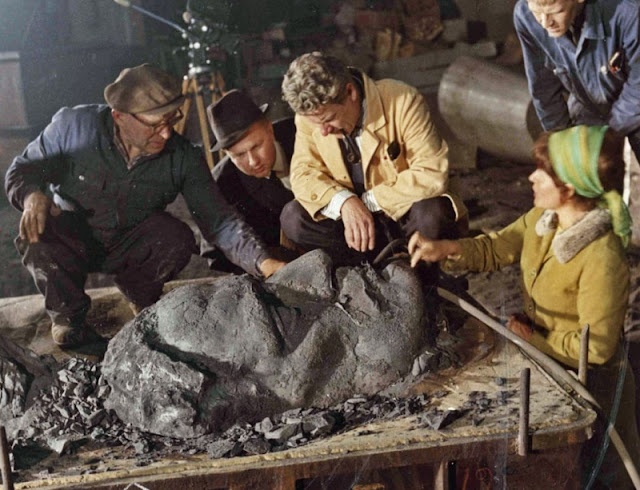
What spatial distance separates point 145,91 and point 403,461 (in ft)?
6.13

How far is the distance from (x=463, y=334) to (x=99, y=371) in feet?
5.18

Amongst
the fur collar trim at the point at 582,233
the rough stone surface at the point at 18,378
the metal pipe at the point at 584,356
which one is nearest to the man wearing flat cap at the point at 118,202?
the rough stone surface at the point at 18,378

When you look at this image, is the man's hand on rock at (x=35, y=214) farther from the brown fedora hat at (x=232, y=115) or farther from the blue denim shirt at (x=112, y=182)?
the brown fedora hat at (x=232, y=115)

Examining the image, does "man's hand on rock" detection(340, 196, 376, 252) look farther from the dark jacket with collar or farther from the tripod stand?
the tripod stand

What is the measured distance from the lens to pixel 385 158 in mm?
3611

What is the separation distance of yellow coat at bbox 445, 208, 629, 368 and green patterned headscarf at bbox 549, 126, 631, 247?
0.17 ft

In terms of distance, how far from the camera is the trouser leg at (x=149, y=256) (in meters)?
3.87

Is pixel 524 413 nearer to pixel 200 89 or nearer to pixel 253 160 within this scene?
pixel 253 160

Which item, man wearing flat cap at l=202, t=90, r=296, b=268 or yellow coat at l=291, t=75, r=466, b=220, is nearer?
yellow coat at l=291, t=75, r=466, b=220

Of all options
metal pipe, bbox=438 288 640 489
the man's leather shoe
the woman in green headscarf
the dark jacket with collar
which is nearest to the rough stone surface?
the man's leather shoe

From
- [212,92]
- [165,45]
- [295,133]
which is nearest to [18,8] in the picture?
[165,45]

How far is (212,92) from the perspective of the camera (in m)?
3.66

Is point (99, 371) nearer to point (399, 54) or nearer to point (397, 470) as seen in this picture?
point (397, 470)

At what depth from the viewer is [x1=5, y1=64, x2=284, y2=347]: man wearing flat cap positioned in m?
3.62
